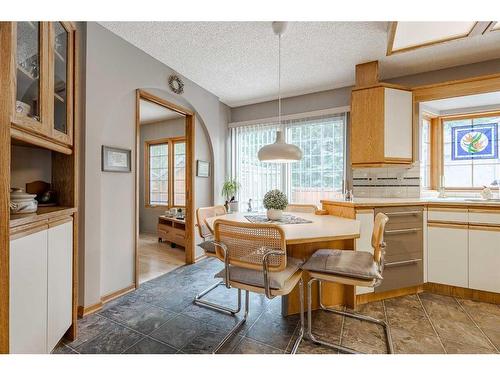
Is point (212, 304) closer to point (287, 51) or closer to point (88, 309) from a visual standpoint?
point (88, 309)

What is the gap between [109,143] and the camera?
2.27 meters

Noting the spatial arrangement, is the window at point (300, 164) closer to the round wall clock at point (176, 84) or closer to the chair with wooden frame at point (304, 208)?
the chair with wooden frame at point (304, 208)

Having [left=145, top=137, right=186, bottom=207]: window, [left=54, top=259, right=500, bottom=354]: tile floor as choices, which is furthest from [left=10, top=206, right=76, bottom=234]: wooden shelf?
[left=145, top=137, right=186, bottom=207]: window

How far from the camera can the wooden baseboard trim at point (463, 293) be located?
87.7 inches

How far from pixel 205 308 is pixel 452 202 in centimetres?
259

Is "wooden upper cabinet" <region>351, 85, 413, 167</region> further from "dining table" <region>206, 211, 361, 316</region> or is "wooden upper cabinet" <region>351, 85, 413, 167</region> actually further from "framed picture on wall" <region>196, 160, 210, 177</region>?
"framed picture on wall" <region>196, 160, 210, 177</region>

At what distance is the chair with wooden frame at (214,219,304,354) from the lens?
1321 millimetres

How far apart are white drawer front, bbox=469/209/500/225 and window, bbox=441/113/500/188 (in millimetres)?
1029

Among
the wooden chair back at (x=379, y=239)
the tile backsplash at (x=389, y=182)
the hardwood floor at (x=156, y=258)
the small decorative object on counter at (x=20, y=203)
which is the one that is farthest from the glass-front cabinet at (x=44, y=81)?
the tile backsplash at (x=389, y=182)

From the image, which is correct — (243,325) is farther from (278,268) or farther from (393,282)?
(393,282)
